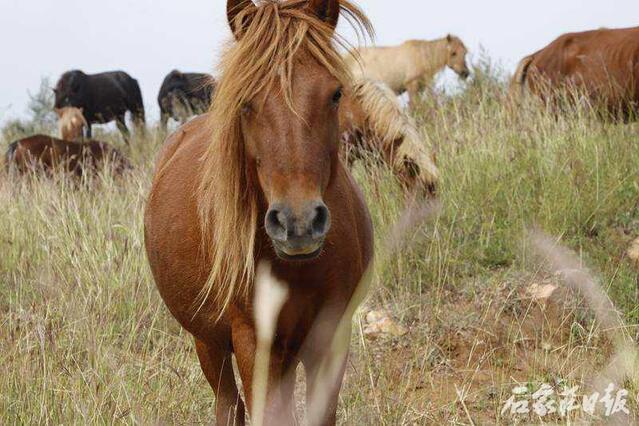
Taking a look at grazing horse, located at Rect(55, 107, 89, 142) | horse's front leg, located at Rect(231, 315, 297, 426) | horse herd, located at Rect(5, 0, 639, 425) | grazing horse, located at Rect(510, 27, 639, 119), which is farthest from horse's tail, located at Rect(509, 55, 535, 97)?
horse's front leg, located at Rect(231, 315, 297, 426)

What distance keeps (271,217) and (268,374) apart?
2.23 ft

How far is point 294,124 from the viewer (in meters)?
2.62

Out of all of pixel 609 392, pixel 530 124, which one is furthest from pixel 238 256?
pixel 530 124

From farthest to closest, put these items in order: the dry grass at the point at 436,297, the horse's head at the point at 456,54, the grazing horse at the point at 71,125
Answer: the horse's head at the point at 456,54
the grazing horse at the point at 71,125
the dry grass at the point at 436,297

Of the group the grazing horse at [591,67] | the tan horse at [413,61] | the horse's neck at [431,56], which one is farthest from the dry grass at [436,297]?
the horse's neck at [431,56]

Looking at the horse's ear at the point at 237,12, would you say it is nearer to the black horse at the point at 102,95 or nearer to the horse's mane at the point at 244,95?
the horse's mane at the point at 244,95

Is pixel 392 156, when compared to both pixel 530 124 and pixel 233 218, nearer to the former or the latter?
pixel 530 124

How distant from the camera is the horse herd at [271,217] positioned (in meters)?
2.62

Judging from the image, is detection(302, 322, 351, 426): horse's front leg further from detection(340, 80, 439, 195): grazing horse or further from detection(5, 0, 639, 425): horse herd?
detection(340, 80, 439, 195): grazing horse

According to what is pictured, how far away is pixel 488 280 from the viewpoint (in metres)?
5.65

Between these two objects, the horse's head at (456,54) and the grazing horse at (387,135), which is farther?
the horse's head at (456,54)

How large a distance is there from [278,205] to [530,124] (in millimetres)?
5373

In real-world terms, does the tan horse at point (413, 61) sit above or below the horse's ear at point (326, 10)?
below

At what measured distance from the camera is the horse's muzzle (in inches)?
97.2
